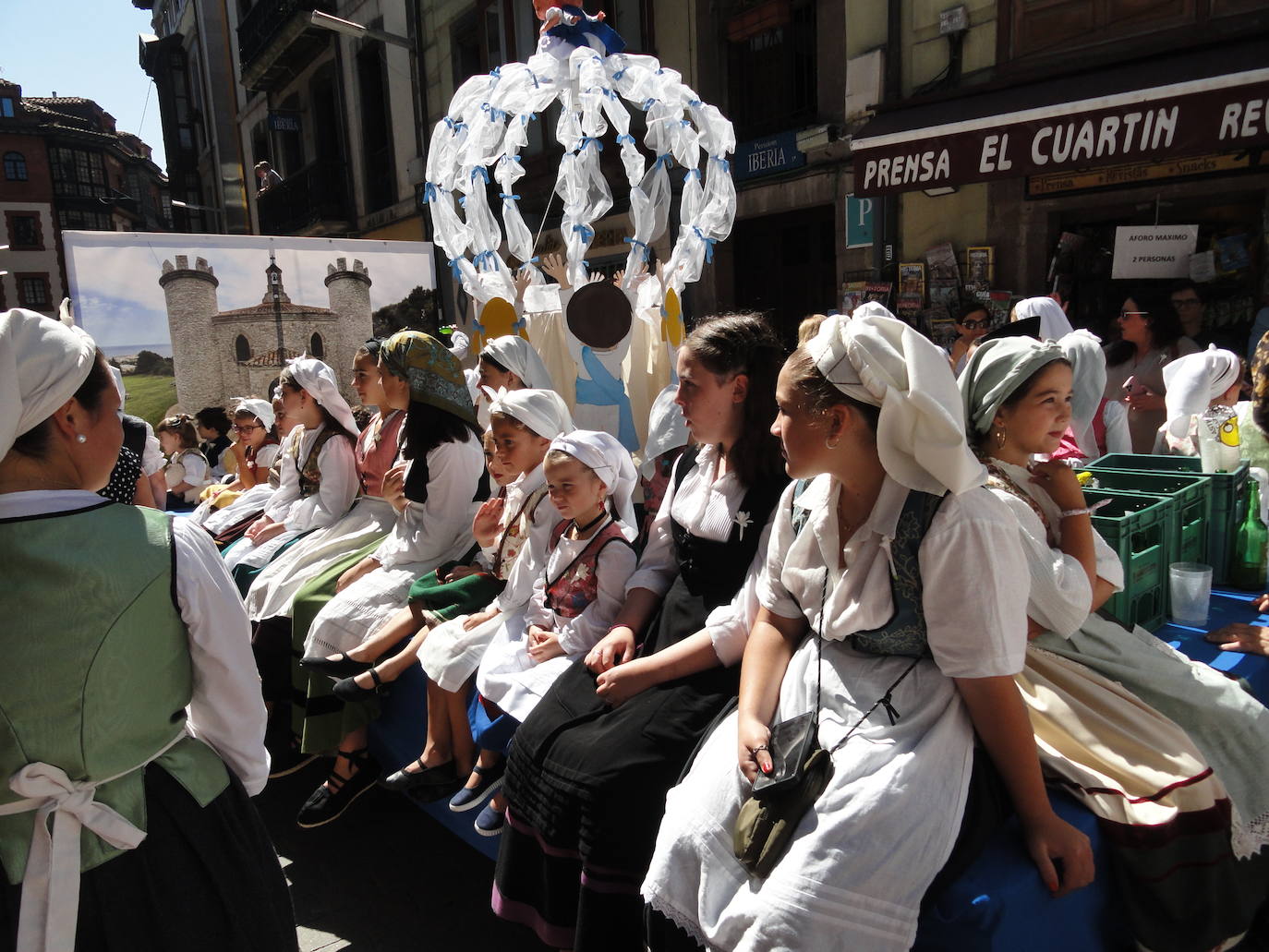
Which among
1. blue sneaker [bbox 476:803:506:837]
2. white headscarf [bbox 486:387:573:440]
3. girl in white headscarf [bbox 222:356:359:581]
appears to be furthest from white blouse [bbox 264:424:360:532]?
blue sneaker [bbox 476:803:506:837]

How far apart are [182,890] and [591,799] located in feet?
2.72

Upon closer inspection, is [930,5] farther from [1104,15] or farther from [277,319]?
[277,319]

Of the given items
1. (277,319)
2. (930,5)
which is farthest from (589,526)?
(930,5)

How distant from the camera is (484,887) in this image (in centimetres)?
290

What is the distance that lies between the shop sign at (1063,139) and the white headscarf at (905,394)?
5.60 meters

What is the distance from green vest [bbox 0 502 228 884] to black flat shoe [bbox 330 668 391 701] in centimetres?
142

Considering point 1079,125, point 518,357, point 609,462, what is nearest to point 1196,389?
point 609,462

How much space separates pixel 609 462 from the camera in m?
2.58

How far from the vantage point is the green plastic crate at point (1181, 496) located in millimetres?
2561

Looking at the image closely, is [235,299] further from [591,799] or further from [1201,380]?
[1201,380]

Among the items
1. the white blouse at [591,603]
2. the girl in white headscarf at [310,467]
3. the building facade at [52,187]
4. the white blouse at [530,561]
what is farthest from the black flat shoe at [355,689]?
the building facade at [52,187]

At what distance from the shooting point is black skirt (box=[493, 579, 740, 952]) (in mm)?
1909

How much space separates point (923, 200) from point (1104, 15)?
1973mm

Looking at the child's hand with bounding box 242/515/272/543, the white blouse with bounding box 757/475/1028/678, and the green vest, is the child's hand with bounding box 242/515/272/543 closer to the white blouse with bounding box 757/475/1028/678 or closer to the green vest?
the green vest
